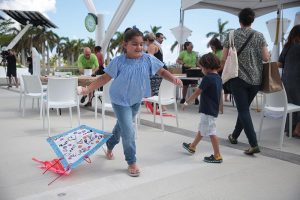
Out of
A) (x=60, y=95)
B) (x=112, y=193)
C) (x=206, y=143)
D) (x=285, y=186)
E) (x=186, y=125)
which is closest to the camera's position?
(x=112, y=193)

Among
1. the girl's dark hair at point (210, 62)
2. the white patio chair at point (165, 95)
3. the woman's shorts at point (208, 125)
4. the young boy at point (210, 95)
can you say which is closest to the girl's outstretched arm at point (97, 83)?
the young boy at point (210, 95)

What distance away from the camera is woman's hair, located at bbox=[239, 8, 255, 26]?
3.87 meters

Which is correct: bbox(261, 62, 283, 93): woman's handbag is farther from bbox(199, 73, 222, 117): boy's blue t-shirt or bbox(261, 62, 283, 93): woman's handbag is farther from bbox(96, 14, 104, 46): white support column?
bbox(96, 14, 104, 46): white support column

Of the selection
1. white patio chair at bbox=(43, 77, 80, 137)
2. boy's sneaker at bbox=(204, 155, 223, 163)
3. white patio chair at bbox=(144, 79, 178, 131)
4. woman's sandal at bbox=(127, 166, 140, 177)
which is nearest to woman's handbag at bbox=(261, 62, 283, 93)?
boy's sneaker at bbox=(204, 155, 223, 163)

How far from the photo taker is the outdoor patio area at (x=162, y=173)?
275cm

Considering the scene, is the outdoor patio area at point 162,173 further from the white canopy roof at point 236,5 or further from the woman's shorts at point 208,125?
the white canopy roof at point 236,5

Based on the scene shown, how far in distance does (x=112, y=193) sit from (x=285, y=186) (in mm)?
1541

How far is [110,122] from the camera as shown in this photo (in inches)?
239

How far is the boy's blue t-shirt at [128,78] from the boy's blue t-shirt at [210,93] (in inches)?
27.3

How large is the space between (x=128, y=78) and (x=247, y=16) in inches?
69.3

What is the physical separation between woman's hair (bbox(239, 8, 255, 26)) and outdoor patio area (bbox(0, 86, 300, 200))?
1.58 metres

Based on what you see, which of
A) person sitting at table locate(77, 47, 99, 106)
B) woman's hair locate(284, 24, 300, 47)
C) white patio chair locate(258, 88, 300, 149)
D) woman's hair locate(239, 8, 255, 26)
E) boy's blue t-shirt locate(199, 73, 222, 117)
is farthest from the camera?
person sitting at table locate(77, 47, 99, 106)

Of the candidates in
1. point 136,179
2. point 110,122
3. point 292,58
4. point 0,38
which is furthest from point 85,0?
point 0,38

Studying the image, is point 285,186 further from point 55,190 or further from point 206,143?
point 55,190
